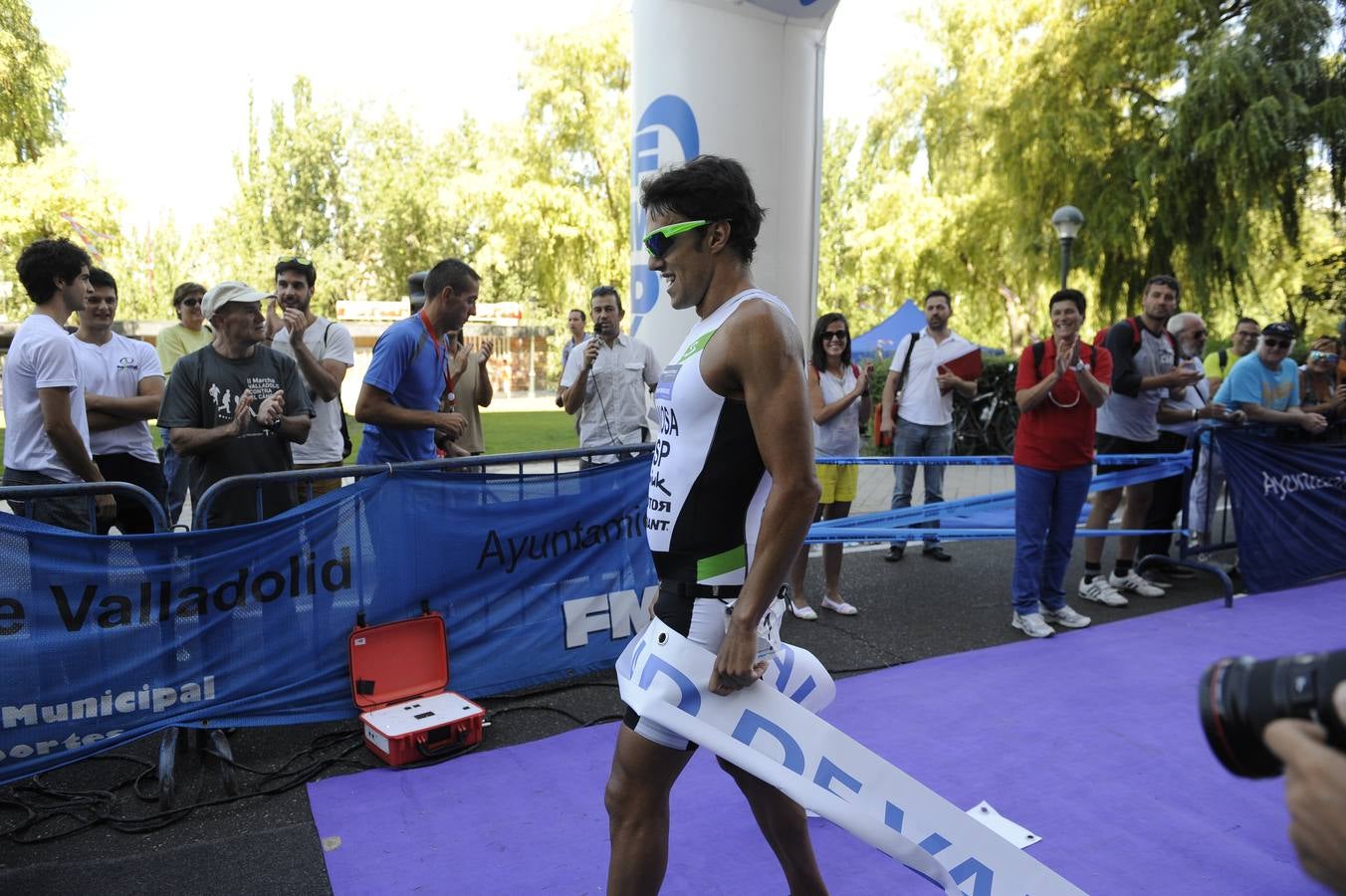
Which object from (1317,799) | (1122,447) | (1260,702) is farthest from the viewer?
(1122,447)

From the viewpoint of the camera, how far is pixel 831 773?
2.28m

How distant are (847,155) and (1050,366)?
46.5 meters

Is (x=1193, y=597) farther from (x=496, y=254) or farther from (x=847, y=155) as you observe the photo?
(x=847, y=155)

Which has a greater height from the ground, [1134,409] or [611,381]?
[611,381]

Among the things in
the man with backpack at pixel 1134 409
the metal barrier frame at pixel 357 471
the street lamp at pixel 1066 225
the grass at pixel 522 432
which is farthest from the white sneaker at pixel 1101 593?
the street lamp at pixel 1066 225

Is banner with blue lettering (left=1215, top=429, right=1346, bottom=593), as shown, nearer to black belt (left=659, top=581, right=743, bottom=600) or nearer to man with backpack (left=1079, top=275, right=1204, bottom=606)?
man with backpack (left=1079, top=275, right=1204, bottom=606)

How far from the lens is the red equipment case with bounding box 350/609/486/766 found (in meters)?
4.07

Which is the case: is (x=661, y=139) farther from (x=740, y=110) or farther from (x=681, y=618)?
(x=681, y=618)

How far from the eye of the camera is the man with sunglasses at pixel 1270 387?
715cm

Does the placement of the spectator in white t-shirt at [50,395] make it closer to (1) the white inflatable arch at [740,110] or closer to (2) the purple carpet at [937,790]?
(2) the purple carpet at [937,790]

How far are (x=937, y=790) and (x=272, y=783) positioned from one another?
2720 mm

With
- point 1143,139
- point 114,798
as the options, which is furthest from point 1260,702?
point 1143,139

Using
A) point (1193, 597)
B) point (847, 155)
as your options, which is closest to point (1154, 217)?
point (1193, 597)

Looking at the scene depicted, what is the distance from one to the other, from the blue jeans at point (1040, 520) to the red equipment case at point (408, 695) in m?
3.44
